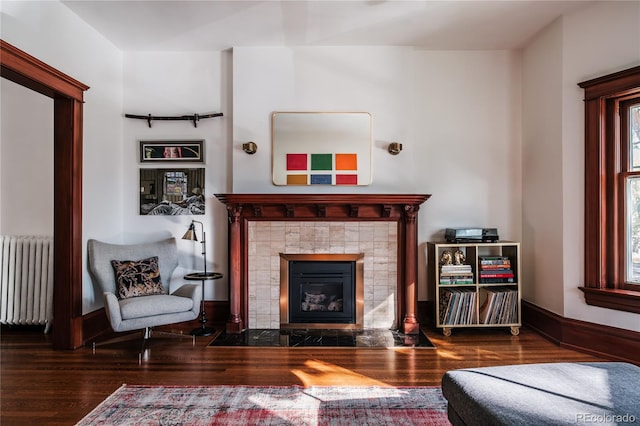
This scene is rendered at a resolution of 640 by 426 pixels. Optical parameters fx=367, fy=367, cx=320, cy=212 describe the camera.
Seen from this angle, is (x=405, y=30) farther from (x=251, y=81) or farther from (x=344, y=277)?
(x=344, y=277)

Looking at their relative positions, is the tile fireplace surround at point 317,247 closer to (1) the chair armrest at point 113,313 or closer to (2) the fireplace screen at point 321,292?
(2) the fireplace screen at point 321,292

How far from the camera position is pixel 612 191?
3010mm

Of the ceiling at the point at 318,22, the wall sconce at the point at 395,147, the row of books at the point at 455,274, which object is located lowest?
the row of books at the point at 455,274

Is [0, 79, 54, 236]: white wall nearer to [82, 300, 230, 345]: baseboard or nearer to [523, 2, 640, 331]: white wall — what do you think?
[82, 300, 230, 345]: baseboard

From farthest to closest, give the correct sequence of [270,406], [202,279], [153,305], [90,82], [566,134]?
[202,279] → [90,82] → [566,134] → [153,305] → [270,406]

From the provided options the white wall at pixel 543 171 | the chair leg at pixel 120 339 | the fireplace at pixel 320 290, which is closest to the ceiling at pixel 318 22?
the white wall at pixel 543 171

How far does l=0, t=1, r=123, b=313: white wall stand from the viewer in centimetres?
276

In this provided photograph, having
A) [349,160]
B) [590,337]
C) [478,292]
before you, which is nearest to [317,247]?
[349,160]

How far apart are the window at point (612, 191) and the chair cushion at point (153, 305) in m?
3.46

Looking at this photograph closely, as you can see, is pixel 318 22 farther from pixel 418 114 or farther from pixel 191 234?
pixel 191 234

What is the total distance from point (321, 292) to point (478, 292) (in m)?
1.57

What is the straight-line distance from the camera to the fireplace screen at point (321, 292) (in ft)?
12.3

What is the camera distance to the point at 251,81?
3896 millimetres

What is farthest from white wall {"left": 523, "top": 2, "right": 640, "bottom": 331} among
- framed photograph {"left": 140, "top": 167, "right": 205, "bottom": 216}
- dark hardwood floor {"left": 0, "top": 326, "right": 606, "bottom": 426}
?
framed photograph {"left": 140, "top": 167, "right": 205, "bottom": 216}
